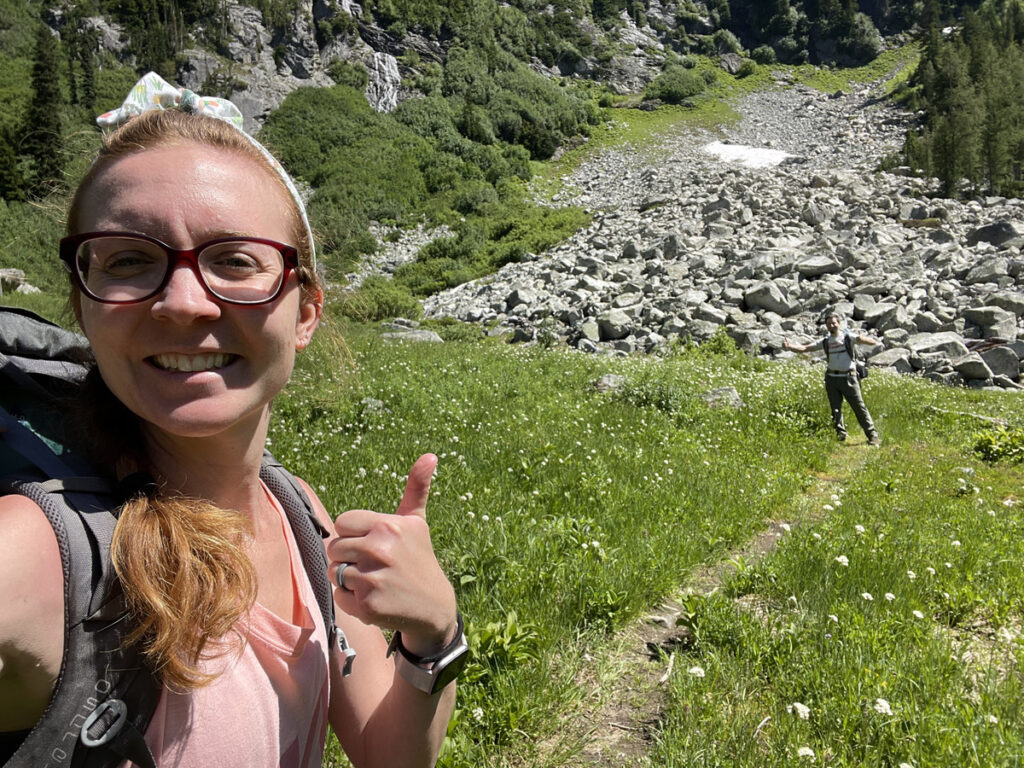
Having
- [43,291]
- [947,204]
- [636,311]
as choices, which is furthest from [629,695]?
[947,204]

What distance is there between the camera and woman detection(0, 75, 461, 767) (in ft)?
4.46

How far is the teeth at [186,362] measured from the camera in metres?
1.44

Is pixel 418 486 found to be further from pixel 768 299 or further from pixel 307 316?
pixel 768 299

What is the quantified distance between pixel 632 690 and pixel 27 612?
10.9ft

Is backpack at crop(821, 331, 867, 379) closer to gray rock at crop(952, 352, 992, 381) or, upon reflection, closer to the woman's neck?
gray rock at crop(952, 352, 992, 381)

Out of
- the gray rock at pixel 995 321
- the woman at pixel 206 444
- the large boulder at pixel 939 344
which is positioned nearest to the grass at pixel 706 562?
the woman at pixel 206 444

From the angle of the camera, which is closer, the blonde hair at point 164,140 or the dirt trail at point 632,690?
the blonde hair at point 164,140

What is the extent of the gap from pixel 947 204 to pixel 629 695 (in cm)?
4287

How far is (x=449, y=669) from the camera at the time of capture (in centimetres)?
165

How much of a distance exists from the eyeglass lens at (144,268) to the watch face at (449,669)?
1.08 meters

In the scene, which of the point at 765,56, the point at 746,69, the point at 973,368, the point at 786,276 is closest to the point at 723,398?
the point at 973,368

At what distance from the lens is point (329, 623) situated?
188 centimetres

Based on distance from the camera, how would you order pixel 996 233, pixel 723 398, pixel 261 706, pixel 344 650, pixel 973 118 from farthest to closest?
1. pixel 973 118
2. pixel 996 233
3. pixel 723 398
4. pixel 344 650
5. pixel 261 706

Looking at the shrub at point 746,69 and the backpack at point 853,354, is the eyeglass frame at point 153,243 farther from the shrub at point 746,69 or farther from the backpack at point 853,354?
the shrub at point 746,69
